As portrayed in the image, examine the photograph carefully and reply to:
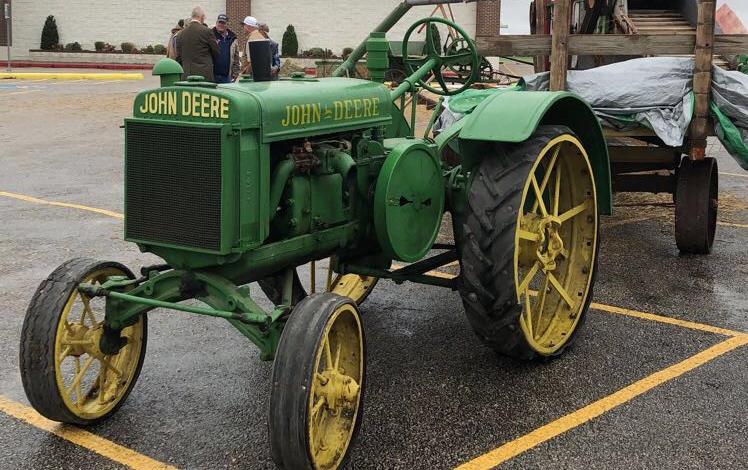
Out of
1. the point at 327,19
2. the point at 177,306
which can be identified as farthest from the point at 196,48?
the point at 327,19

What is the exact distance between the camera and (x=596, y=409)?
393 cm

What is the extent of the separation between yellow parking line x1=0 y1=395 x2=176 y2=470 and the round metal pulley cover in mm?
Answer: 1402

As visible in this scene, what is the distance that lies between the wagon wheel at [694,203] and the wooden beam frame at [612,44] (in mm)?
814

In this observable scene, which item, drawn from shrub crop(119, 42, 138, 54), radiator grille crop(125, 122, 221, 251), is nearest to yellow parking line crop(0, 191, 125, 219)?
radiator grille crop(125, 122, 221, 251)

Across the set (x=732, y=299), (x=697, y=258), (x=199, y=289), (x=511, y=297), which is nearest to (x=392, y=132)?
(x=511, y=297)

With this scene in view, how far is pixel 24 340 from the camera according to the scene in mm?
3537

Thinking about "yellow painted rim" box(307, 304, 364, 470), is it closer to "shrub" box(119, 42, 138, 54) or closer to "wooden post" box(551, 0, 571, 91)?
"wooden post" box(551, 0, 571, 91)

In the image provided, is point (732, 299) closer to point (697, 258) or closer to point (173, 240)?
point (697, 258)

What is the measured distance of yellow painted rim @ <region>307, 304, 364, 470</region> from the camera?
10.4 ft

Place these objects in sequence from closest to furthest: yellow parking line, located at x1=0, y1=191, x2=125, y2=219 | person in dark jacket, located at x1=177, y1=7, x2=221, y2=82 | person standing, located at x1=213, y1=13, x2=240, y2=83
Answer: yellow parking line, located at x1=0, y1=191, x2=125, y2=219, person in dark jacket, located at x1=177, y1=7, x2=221, y2=82, person standing, located at x1=213, y1=13, x2=240, y2=83

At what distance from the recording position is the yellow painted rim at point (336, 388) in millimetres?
3166

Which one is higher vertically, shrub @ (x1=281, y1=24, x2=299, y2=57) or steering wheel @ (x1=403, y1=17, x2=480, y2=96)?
shrub @ (x1=281, y1=24, x2=299, y2=57)

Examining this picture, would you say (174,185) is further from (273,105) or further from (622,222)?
(622,222)

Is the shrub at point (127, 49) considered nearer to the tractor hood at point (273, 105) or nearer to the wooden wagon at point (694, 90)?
the wooden wagon at point (694, 90)
